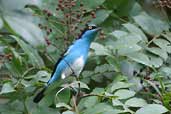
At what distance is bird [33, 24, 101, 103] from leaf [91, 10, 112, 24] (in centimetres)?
21

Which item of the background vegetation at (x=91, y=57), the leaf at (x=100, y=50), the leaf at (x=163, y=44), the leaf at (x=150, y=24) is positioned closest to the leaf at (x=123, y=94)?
the background vegetation at (x=91, y=57)

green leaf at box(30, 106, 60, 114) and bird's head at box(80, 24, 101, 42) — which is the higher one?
bird's head at box(80, 24, 101, 42)

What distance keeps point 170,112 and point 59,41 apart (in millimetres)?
547

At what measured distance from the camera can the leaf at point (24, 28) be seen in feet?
4.72

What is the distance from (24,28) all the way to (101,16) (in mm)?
608

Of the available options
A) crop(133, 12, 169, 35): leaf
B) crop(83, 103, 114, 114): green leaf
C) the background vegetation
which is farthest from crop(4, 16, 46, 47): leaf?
crop(133, 12, 169, 35): leaf

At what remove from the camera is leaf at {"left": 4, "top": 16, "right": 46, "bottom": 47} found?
4.72 ft

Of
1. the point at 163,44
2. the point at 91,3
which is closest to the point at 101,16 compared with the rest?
the point at 91,3

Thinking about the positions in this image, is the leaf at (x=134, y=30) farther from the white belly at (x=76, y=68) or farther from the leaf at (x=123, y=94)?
the leaf at (x=123, y=94)

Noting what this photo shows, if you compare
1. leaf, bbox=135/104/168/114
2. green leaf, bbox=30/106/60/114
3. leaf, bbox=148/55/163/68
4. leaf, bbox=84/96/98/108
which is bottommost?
green leaf, bbox=30/106/60/114

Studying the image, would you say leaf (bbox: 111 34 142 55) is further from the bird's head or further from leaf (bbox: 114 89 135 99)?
leaf (bbox: 114 89 135 99)

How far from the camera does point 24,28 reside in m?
1.45

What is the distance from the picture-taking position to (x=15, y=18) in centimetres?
144

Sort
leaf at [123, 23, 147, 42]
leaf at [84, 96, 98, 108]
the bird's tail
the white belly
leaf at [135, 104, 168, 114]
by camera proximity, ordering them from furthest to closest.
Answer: leaf at [123, 23, 147, 42], the white belly, the bird's tail, leaf at [84, 96, 98, 108], leaf at [135, 104, 168, 114]
